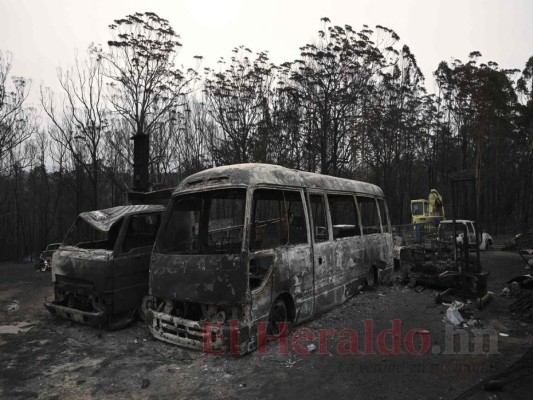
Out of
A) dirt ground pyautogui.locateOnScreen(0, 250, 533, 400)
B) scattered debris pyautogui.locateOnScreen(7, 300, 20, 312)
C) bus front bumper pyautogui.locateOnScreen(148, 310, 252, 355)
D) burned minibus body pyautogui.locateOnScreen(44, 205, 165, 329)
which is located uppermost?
burned minibus body pyautogui.locateOnScreen(44, 205, 165, 329)

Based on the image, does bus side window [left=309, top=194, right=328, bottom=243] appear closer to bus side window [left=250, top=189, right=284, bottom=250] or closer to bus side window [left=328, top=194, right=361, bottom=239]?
bus side window [left=328, top=194, right=361, bottom=239]

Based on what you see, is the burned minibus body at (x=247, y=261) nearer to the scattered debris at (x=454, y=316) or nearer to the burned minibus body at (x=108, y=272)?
the burned minibus body at (x=108, y=272)

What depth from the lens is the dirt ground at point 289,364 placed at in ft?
13.4

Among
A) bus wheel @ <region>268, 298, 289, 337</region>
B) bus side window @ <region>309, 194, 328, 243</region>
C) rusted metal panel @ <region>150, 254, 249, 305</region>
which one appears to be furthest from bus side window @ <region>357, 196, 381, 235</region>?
rusted metal panel @ <region>150, 254, 249, 305</region>

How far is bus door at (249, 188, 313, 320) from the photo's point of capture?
206 inches

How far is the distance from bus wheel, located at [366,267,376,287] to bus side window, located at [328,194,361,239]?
1110mm

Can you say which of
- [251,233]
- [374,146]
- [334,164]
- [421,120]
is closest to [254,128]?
[334,164]

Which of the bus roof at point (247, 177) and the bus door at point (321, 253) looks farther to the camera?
the bus door at point (321, 253)

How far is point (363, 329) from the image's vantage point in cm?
610

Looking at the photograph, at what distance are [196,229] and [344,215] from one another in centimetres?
396

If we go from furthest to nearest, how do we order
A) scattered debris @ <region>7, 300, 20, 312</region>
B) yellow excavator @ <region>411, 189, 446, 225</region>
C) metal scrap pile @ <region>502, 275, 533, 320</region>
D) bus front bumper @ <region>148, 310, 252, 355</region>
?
yellow excavator @ <region>411, 189, 446, 225</region>
scattered debris @ <region>7, 300, 20, 312</region>
metal scrap pile @ <region>502, 275, 533, 320</region>
bus front bumper @ <region>148, 310, 252, 355</region>

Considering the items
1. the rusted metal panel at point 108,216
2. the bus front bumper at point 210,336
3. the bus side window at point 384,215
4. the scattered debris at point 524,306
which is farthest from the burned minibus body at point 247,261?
the scattered debris at point 524,306

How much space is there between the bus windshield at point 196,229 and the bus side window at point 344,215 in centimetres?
212

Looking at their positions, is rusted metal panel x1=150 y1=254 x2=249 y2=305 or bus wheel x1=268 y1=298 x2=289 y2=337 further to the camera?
bus wheel x1=268 y1=298 x2=289 y2=337
